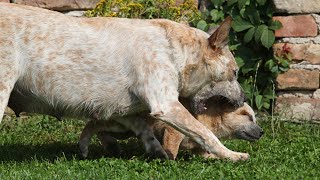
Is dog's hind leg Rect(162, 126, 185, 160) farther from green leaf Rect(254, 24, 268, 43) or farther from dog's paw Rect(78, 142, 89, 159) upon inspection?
green leaf Rect(254, 24, 268, 43)

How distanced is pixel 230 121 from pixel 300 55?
2002 millimetres

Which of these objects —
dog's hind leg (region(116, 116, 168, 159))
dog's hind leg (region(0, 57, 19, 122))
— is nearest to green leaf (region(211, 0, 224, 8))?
dog's hind leg (region(116, 116, 168, 159))

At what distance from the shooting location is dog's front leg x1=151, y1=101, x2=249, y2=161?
7070 millimetres

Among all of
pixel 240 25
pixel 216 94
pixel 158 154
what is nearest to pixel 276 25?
pixel 240 25

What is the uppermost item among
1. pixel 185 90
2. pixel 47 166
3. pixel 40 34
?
pixel 40 34

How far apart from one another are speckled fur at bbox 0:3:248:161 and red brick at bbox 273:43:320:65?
2411 millimetres

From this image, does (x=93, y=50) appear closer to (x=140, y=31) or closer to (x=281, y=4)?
(x=140, y=31)

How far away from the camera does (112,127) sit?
784cm

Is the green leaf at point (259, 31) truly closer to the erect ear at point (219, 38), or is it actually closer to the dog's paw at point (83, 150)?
the erect ear at point (219, 38)

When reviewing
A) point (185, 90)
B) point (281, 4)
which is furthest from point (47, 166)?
point (281, 4)

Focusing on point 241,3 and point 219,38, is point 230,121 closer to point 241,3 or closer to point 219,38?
point 219,38

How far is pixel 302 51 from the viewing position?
9.70 metres

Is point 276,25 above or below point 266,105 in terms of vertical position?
above

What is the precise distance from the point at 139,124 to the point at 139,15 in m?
2.02
